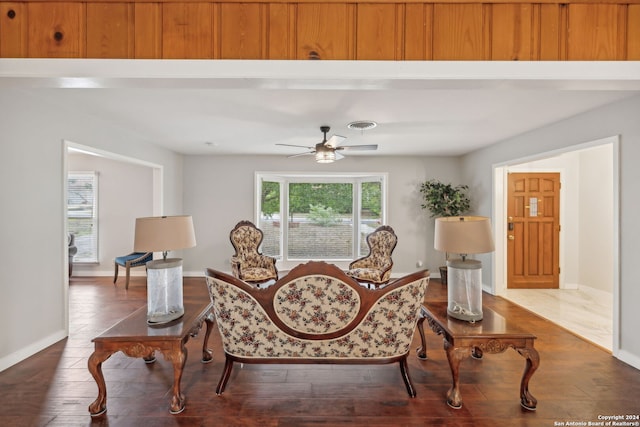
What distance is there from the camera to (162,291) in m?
2.17

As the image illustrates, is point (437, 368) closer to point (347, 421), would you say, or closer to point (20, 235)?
point (347, 421)

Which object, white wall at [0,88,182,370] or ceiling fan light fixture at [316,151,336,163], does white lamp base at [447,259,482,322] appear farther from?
white wall at [0,88,182,370]

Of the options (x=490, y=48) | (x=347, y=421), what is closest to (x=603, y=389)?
(x=347, y=421)

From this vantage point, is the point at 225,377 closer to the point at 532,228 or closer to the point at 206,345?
the point at 206,345

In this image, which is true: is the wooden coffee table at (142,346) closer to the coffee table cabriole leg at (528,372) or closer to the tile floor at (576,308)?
the coffee table cabriole leg at (528,372)

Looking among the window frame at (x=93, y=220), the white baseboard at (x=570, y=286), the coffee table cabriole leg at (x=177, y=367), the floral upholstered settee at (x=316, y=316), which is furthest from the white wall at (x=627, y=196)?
the window frame at (x=93, y=220)

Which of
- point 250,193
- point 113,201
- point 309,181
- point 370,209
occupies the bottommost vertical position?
point 370,209

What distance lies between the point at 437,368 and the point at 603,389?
1.20 m

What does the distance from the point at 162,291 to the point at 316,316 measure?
3.82 ft

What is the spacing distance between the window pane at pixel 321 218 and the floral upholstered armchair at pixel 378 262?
1.48 meters

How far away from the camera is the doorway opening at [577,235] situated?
440 cm

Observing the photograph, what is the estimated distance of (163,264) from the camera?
Result: 2.17 m

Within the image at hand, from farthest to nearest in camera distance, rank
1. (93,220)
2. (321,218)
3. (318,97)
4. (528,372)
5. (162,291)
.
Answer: (321,218) → (93,220) → (318,97) → (162,291) → (528,372)

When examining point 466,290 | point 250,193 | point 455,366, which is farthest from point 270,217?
point 455,366
